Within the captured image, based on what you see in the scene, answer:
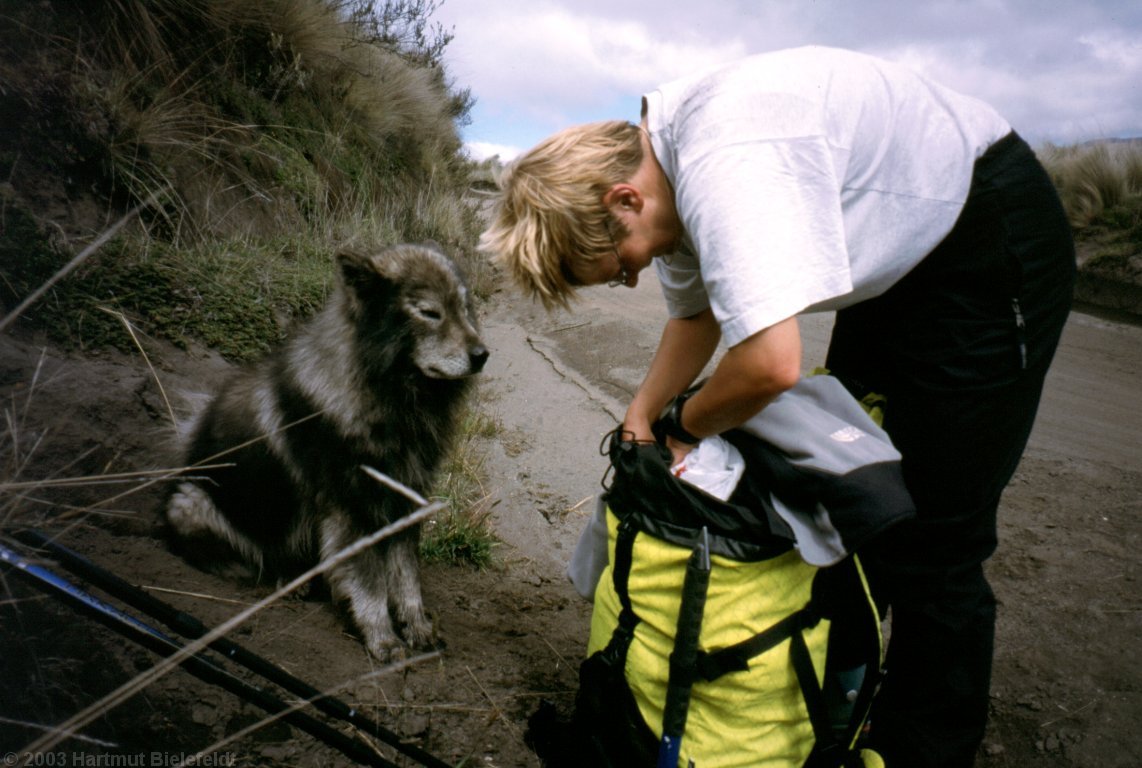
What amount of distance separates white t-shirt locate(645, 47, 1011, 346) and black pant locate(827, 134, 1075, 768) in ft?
0.40

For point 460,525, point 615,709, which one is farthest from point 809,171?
point 460,525

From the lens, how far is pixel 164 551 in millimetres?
2609

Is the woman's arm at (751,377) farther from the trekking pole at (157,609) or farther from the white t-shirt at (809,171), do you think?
the trekking pole at (157,609)

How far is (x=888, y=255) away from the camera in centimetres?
155

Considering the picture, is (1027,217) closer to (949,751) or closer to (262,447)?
(949,751)

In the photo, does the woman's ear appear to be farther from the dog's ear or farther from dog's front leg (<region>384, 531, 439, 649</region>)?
dog's front leg (<region>384, 531, 439, 649</region>)

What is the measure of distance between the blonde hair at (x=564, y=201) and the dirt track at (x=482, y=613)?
1.05 meters

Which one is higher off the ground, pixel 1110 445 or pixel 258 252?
pixel 258 252

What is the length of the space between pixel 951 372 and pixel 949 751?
1.00m

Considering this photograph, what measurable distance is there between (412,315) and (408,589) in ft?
3.65

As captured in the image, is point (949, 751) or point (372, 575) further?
point (372, 575)

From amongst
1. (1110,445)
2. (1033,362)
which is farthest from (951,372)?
(1110,445)

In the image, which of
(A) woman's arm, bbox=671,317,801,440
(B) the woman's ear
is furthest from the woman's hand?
(B) the woman's ear

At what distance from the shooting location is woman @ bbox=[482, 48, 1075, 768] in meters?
1.36
